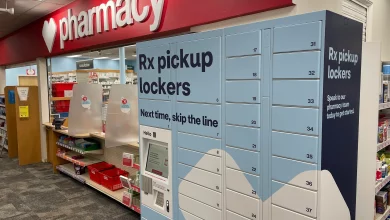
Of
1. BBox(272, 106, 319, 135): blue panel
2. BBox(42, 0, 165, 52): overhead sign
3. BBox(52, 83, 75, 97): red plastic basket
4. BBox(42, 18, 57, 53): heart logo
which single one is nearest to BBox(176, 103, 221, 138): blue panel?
BBox(272, 106, 319, 135): blue panel

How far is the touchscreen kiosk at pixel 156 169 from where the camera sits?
1.91 meters

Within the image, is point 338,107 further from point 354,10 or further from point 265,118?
point 354,10

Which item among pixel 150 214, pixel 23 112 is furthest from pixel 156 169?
pixel 23 112

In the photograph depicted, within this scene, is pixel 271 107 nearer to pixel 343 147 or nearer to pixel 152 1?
pixel 343 147

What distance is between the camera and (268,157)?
4.50 ft

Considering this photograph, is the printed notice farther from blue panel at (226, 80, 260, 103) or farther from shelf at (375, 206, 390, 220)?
shelf at (375, 206, 390, 220)

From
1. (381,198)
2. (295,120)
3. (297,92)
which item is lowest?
(381,198)

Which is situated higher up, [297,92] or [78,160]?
[297,92]

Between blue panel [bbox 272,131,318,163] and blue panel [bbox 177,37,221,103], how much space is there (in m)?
0.39

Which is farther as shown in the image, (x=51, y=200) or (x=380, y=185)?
(x=51, y=200)

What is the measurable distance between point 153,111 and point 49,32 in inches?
189

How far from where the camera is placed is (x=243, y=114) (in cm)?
145

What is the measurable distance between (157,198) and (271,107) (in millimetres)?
1107

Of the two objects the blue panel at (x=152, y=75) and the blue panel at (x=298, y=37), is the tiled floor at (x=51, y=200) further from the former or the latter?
the blue panel at (x=298, y=37)
